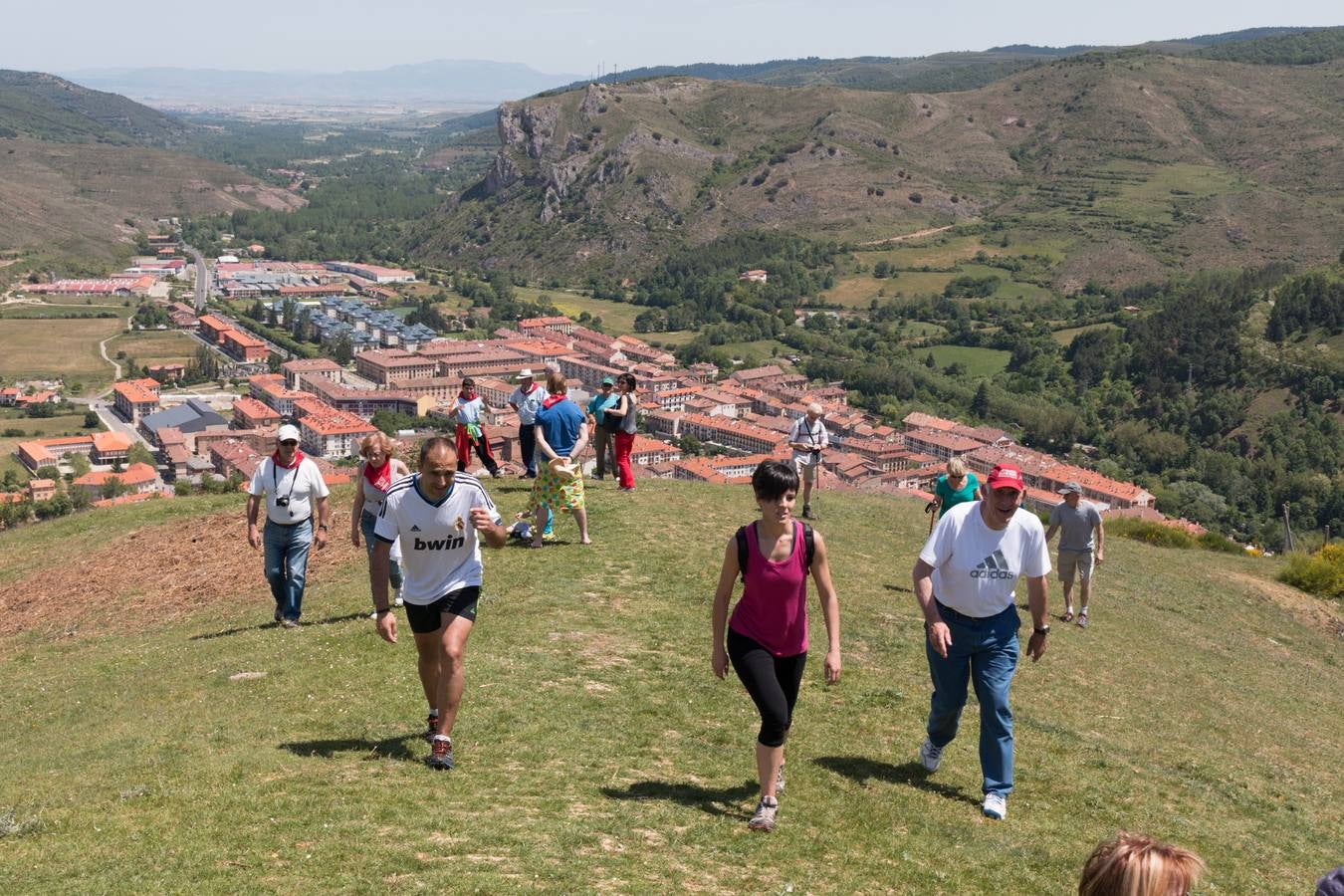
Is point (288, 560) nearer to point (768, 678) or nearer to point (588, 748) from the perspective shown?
point (588, 748)

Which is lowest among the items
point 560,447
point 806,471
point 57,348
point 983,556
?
point 57,348

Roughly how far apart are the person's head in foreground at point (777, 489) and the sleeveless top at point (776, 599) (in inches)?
8.0

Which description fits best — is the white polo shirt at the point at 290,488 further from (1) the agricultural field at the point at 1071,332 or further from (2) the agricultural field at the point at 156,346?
(1) the agricultural field at the point at 1071,332

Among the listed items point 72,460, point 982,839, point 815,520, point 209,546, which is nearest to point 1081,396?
point 72,460

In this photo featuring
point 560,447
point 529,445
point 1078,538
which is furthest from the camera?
point 529,445

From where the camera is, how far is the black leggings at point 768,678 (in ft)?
24.9

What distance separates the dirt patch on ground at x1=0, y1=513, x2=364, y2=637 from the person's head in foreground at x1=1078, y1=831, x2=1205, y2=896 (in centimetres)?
1252

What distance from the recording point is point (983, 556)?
841cm

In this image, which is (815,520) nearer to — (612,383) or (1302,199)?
(612,383)

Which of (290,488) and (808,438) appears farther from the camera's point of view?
(808,438)

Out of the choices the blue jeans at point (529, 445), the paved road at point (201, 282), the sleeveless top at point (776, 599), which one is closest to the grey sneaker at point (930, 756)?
the sleeveless top at point (776, 599)

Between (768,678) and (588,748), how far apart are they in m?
2.21

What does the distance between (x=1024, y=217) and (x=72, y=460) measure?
5269 inches

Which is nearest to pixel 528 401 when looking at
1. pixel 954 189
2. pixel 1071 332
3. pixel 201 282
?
pixel 1071 332
